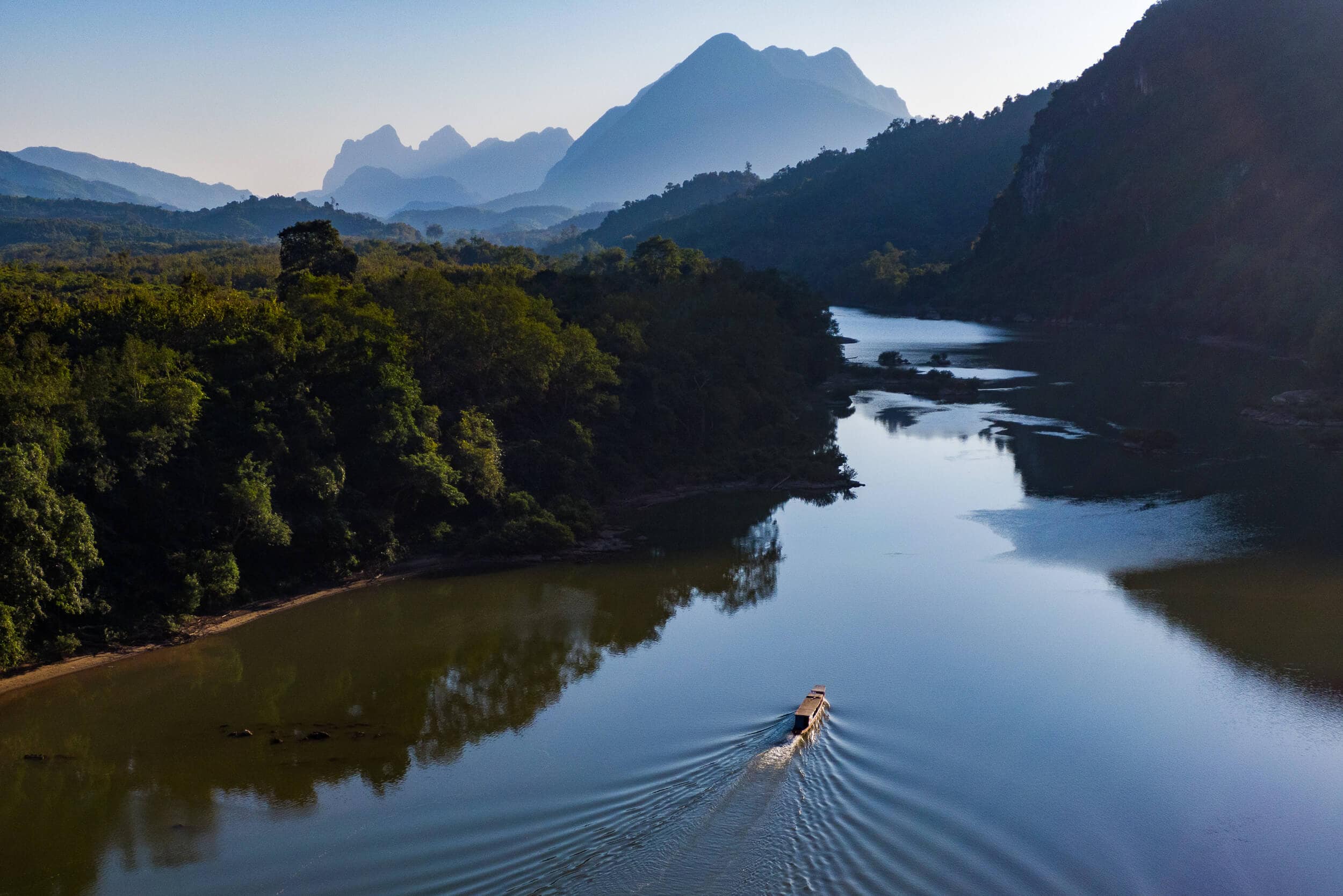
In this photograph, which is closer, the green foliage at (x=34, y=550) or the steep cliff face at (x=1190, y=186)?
the green foliage at (x=34, y=550)

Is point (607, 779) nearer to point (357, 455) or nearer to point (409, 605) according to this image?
point (409, 605)

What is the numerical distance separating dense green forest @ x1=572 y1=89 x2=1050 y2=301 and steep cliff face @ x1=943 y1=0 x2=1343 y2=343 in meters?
20.9

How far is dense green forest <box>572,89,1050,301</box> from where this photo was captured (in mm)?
156625

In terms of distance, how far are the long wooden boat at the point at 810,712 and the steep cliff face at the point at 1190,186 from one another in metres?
64.8

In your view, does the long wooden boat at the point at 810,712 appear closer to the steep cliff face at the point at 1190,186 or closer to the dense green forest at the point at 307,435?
the dense green forest at the point at 307,435

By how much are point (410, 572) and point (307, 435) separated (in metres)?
4.74

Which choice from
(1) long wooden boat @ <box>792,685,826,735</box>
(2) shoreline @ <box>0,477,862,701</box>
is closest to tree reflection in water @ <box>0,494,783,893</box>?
(2) shoreline @ <box>0,477,862,701</box>

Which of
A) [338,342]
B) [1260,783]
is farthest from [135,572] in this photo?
[1260,783]

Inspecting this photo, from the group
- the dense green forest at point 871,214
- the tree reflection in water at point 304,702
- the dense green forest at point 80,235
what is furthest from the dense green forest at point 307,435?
the dense green forest at point 871,214

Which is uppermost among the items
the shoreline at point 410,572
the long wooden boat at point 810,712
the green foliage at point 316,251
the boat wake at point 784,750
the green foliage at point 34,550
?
the green foliage at point 316,251

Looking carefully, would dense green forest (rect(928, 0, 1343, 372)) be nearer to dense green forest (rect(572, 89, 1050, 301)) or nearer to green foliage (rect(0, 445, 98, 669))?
dense green forest (rect(572, 89, 1050, 301))

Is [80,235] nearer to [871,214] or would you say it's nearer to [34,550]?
[871,214]

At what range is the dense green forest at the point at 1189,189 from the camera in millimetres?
84625

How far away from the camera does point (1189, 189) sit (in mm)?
109000
